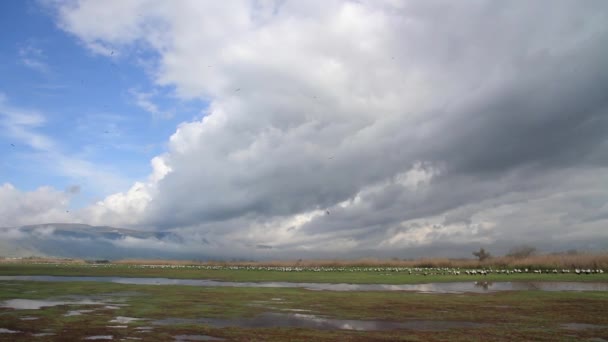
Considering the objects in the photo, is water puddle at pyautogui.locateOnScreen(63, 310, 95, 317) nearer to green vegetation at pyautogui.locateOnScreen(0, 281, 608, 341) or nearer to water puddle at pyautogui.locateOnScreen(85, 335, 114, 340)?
green vegetation at pyautogui.locateOnScreen(0, 281, 608, 341)

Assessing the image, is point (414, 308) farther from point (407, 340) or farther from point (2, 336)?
point (2, 336)

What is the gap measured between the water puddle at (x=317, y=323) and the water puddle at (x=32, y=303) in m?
11.2

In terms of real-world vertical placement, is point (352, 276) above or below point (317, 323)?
above

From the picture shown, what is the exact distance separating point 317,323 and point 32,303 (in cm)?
2165

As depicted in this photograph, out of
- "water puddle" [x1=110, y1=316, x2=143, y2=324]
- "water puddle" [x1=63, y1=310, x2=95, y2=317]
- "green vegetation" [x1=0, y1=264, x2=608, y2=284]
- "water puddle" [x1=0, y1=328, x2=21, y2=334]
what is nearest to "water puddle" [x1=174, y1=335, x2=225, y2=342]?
"water puddle" [x1=110, y1=316, x2=143, y2=324]

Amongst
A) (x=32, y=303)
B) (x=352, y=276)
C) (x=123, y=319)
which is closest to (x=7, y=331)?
(x=123, y=319)

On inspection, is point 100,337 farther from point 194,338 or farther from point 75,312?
point 75,312

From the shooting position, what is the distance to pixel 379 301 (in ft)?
110

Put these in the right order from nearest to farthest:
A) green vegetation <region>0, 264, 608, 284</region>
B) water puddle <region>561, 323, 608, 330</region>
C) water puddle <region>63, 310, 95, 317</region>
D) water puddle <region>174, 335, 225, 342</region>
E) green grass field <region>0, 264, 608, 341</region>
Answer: water puddle <region>174, 335, 225, 342</region> → green grass field <region>0, 264, 608, 341</region> → water puddle <region>561, 323, 608, 330</region> → water puddle <region>63, 310, 95, 317</region> → green vegetation <region>0, 264, 608, 284</region>

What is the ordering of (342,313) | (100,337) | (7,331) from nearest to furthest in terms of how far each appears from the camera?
(100,337) < (7,331) < (342,313)

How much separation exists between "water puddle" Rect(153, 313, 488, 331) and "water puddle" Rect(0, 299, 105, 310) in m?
11.2

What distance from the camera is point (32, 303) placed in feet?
104

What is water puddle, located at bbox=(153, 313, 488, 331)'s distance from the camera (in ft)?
72.5

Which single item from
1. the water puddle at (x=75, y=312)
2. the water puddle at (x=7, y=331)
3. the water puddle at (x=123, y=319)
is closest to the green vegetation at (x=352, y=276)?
the water puddle at (x=75, y=312)
